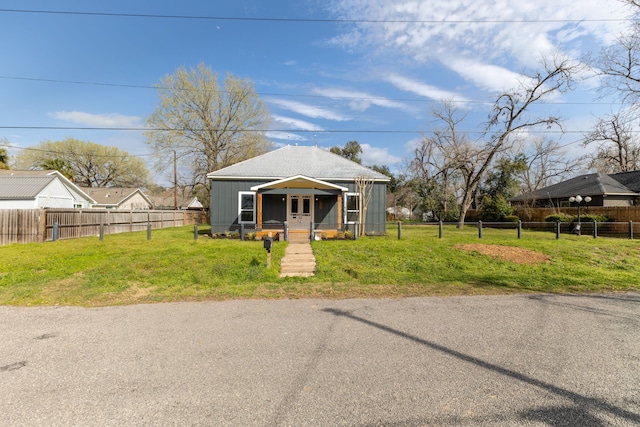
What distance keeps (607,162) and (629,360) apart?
47.8 meters

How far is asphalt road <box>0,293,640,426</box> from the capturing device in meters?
2.73

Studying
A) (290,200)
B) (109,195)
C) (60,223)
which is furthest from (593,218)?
(109,195)

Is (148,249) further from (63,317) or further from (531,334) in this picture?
(531,334)

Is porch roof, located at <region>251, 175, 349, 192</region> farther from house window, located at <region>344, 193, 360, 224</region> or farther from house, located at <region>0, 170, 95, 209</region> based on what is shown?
house, located at <region>0, 170, 95, 209</region>

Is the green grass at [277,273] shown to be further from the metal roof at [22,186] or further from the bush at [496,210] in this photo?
the bush at [496,210]

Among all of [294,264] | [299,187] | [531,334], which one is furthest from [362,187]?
[531,334]

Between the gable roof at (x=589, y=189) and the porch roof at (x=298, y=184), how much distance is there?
22.0 meters

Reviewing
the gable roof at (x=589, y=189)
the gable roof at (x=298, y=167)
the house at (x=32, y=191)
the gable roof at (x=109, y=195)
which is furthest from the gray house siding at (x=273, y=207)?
the gable roof at (x=109, y=195)

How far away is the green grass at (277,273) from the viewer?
717 centimetres

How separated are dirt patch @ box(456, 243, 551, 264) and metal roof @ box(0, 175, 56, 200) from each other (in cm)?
2727

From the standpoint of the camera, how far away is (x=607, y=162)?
38688 millimetres

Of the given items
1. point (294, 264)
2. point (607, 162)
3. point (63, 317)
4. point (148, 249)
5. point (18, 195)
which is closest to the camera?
point (63, 317)

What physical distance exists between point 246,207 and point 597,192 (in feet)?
87.6

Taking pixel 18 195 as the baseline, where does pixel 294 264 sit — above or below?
below
